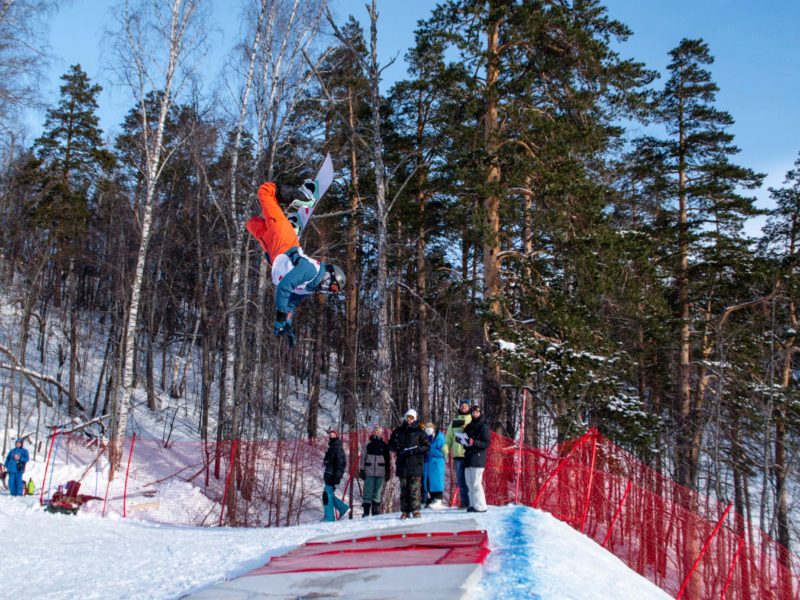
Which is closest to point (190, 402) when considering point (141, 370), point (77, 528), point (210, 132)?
point (141, 370)

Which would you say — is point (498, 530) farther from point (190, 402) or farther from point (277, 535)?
point (190, 402)

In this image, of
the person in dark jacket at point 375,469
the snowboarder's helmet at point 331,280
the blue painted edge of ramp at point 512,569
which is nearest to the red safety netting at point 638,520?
the person in dark jacket at point 375,469

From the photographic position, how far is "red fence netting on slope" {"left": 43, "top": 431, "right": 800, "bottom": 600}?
384 inches

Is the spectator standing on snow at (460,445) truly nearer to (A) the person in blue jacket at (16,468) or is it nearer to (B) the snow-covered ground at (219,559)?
(B) the snow-covered ground at (219,559)

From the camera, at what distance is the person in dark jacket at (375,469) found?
1019 cm

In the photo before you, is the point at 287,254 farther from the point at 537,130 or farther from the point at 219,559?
the point at 537,130

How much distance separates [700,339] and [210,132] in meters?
16.5

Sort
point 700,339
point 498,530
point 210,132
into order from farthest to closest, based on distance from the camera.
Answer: point 210,132, point 700,339, point 498,530

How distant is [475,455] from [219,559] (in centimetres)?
368

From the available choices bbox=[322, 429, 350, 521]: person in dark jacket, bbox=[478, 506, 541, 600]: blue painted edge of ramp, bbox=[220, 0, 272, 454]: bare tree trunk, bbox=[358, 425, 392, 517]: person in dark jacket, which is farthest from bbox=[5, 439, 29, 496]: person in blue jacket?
bbox=[478, 506, 541, 600]: blue painted edge of ramp

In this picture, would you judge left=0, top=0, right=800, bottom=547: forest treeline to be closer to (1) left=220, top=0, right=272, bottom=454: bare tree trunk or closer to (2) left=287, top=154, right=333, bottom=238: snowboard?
(1) left=220, top=0, right=272, bottom=454: bare tree trunk

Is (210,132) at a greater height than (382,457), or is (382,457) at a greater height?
(210,132)

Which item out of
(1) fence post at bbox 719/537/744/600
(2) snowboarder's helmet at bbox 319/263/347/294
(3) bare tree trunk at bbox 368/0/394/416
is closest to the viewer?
(2) snowboarder's helmet at bbox 319/263/347/294

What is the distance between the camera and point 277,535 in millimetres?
8828
